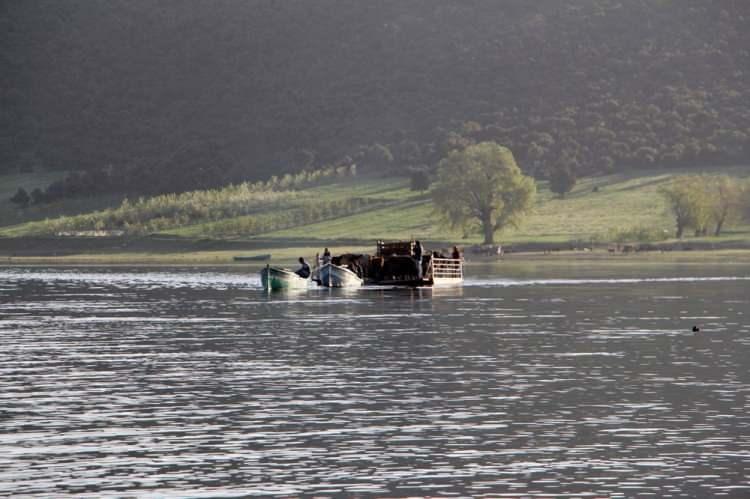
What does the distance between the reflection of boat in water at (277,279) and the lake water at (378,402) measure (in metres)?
24.1

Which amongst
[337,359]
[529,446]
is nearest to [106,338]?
[337,359]

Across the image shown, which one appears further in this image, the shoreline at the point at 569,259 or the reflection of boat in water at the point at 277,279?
the shoreline at the point at 569,259

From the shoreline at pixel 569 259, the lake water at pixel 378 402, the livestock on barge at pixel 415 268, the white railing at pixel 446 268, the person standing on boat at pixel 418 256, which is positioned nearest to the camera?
the lake water at pixel 378 402

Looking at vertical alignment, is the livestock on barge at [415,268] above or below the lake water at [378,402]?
above

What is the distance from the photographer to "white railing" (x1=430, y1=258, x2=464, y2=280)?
121 metres

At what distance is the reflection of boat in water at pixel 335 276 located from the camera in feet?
387

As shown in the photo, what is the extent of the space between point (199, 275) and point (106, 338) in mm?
76964

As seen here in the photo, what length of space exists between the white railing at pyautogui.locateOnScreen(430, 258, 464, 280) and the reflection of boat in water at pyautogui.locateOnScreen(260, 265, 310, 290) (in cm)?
1145

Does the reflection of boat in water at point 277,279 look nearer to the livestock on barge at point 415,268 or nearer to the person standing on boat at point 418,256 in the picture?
the livestock on barge at point 415,268

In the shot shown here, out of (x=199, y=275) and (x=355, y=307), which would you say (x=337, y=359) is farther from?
(x=199, y=275)

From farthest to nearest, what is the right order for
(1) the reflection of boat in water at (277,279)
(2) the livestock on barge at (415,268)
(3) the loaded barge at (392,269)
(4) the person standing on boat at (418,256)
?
(4) the person standing on boat at (418,256) → (2) the livestock on barge at (415,268) → (3) the loaded barge at (392,269) → (1) the reflection of boat in water at (277,279)

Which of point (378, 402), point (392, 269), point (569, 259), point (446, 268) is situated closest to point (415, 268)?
point (392, 269)

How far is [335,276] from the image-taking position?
119 metres

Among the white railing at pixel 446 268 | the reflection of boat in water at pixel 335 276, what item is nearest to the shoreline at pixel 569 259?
the white railing at pixel 446 268
